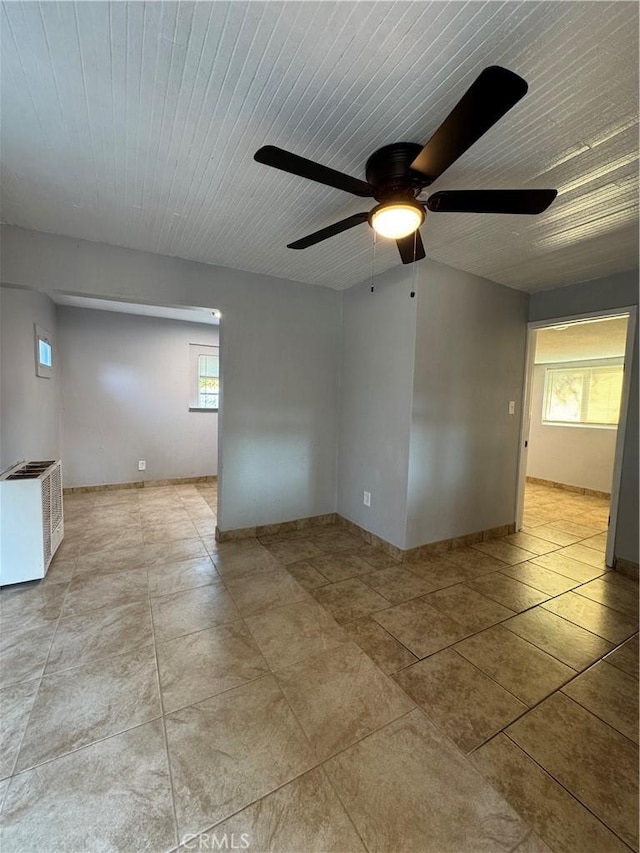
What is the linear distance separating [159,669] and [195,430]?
3.91m

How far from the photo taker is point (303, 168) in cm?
122

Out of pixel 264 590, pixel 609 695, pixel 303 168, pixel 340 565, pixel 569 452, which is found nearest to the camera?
pixel 303 168

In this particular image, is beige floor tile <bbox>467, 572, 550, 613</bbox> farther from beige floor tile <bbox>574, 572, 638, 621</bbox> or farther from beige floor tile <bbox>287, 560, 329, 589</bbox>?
beige floor tile <bbox>287, 560, 329, 589</bbox>

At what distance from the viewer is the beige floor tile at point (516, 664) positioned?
5.27 feet

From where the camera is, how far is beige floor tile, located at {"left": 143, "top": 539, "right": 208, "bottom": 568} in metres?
2.80

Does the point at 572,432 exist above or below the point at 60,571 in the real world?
above

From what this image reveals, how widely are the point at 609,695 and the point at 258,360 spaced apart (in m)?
3.15

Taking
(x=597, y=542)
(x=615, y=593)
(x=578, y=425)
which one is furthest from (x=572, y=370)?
(x=615, y=593)

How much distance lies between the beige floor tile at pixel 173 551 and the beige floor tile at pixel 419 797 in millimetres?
1989

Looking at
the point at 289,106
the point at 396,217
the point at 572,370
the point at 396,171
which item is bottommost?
the point at 572,370

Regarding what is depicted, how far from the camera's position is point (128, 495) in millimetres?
4551

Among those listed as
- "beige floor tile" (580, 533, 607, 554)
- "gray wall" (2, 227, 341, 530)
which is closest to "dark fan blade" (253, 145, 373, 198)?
"gray wall" (2, 227, 341, 530)

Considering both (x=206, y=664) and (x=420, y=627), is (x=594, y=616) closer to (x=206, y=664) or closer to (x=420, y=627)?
(x=420, y=627)

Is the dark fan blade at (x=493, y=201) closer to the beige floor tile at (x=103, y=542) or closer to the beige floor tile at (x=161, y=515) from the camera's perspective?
the beige floor tile at (x=103, y=542)
